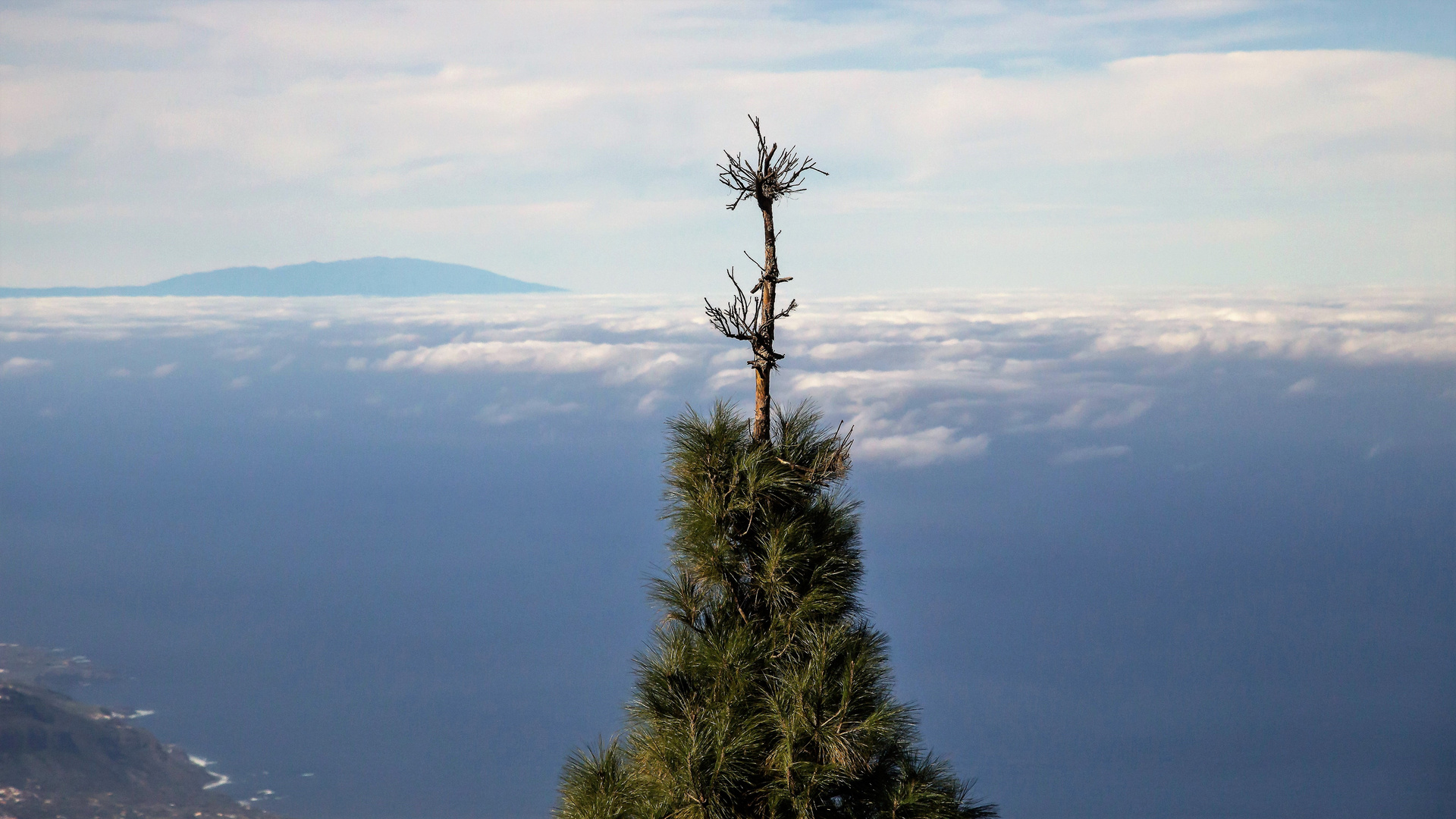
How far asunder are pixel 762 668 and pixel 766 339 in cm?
187

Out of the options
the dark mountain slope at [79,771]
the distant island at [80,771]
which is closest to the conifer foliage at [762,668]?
the distant island at [80,771]

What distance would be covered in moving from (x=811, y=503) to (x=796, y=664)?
2.97 ft

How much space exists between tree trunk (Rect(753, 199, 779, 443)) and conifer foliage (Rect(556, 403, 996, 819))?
10cm

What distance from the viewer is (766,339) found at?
562 centimetres

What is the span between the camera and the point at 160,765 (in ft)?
648

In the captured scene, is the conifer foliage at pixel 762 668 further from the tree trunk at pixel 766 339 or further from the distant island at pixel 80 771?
the distant island at pixel 80 771

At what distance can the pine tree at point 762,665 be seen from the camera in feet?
16.8

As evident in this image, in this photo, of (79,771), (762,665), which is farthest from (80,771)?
(762,665)

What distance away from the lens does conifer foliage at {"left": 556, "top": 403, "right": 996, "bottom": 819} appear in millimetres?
5125

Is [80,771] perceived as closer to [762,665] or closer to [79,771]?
[79,771]

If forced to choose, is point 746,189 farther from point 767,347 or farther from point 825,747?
point 825,747

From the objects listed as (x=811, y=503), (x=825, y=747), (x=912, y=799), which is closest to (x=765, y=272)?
(x=811, y=503)

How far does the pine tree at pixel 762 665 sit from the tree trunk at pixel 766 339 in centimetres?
1

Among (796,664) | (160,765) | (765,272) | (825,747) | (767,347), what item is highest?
(765,272)
